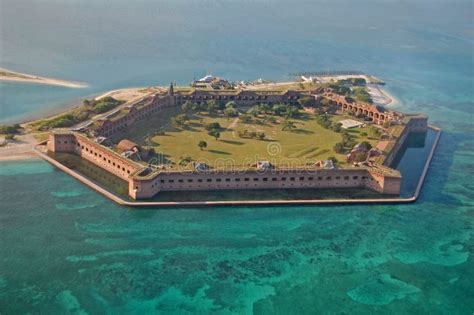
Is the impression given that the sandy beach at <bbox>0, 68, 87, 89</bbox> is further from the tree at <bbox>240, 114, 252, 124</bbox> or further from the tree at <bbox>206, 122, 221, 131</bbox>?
the tree at <bbox>206, 122, 221, 131</bbox>

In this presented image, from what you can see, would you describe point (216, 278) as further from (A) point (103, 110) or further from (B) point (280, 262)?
(A) point (103, 110)

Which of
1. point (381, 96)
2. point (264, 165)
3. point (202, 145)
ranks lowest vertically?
point (264, 165)

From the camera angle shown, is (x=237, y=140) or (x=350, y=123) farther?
(x=350, y=123)

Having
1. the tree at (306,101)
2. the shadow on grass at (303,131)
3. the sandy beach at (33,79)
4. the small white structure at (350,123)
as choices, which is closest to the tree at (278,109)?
the tree at (306,101)

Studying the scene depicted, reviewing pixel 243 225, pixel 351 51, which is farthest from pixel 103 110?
pixel 351 51

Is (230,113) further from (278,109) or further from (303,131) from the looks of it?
(303,131)

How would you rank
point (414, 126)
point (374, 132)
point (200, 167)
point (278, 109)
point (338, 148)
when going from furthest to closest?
point (278, 109), point (414, 126), point (374, 132), point (338, 148), point (200, 167)

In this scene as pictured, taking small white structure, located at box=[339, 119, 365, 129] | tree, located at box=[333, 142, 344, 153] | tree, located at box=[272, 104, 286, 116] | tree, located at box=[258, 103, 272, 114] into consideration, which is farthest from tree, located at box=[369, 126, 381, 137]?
tree, located at box=[258, 103, 272, 114]

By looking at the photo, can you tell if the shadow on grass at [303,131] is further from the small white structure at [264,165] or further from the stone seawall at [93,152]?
the stone seawall at [93,152]

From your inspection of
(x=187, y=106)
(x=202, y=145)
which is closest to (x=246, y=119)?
(x=187, y=106)
